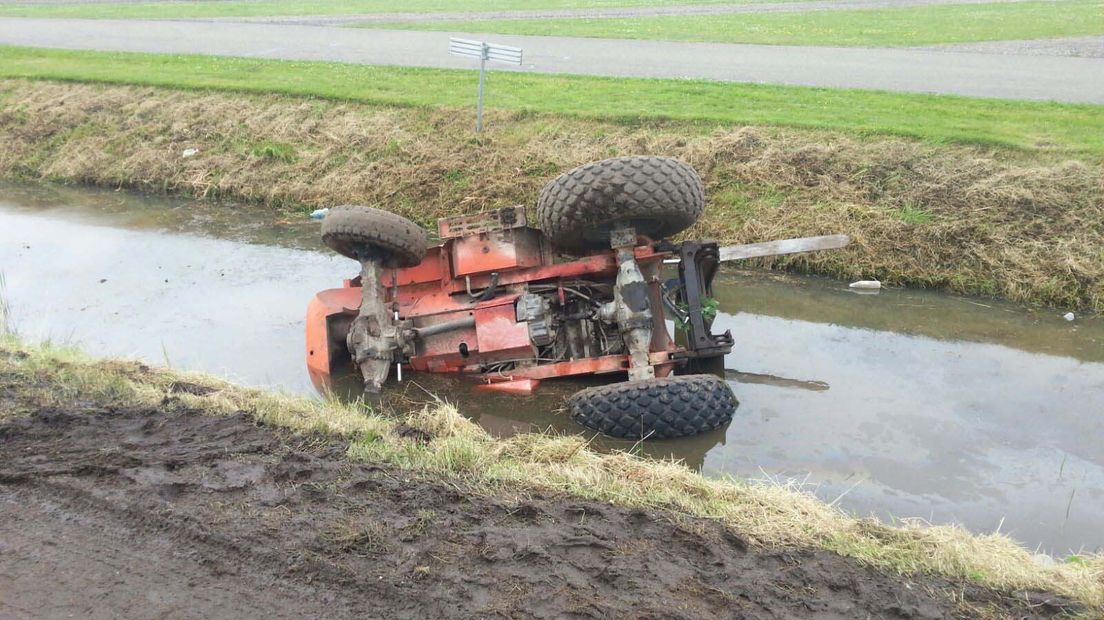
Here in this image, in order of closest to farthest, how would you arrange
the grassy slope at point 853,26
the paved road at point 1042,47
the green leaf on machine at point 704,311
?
the green leaf on machine at point 704,311 < the paved road at point 1042,47 < the grassy slope at point 853,26

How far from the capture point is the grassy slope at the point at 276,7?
2669 centimetres

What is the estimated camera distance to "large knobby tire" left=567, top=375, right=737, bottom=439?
6754 mm

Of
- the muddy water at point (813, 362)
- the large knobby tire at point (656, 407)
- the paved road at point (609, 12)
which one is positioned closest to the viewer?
the muddy water at point (813, 362)

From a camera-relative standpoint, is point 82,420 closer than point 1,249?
Yes

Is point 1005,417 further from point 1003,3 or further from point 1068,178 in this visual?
point 1003,3

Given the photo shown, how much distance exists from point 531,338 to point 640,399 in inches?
48.5

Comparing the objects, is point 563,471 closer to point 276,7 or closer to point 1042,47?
point 1042,47

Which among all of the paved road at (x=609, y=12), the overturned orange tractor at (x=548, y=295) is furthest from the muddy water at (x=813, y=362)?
the paved road at (x=609, y=12)

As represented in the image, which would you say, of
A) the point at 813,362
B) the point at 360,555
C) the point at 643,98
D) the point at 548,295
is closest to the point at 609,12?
the point at 643,98

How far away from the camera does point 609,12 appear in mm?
25344

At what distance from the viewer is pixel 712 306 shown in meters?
7.91

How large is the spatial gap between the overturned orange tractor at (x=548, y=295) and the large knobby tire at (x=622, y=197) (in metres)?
0.01

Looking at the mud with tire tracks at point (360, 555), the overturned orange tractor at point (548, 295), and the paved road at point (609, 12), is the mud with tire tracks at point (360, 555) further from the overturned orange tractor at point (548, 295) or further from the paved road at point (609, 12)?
the paved road at point (609, 12)

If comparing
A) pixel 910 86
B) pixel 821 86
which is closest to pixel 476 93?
pixel 821 86
